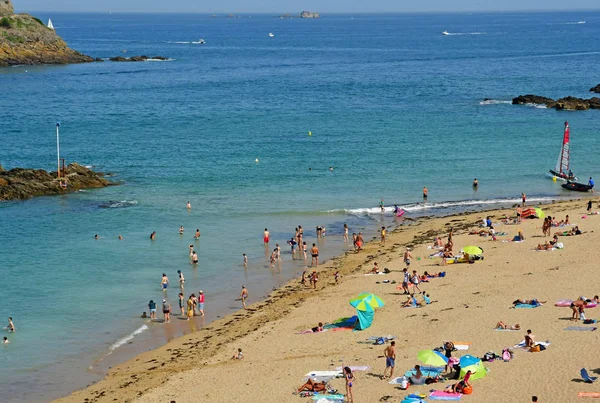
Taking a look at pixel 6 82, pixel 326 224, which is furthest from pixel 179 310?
pixel 6 82

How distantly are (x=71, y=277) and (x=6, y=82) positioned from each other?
7466 centimetres

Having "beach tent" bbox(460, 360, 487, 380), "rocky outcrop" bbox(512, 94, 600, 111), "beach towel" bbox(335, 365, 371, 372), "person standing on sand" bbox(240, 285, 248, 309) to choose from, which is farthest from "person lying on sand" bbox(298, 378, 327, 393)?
"rocky outcrop" bbox(512, 94, 600, 111)

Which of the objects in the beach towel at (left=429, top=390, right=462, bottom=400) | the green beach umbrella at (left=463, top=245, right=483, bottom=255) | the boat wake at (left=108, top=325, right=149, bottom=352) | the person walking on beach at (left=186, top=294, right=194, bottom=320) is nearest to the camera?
the beach towel at (left=429, top=390, right=462, bottom=400)

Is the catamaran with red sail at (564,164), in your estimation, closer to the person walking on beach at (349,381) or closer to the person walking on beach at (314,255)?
the person walking on beach at (314,255)

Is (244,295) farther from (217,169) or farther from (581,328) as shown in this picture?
(217,169)

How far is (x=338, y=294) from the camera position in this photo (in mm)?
30156

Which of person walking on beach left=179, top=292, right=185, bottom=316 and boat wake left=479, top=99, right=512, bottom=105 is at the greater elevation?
boat wake left=479, top=99, right=512, bottom=105

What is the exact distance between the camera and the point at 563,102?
77.0m

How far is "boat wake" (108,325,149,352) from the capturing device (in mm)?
26998

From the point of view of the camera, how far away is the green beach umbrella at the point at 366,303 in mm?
25734

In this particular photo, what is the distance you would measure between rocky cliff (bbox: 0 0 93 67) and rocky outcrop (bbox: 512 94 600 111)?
242 ft

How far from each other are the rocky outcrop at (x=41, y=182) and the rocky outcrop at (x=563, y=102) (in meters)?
45.0

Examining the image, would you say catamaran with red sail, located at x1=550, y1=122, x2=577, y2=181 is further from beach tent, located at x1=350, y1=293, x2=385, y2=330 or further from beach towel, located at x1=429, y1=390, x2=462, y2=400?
beach towel, located at x1=429, y1=390, x2=462, y2=400

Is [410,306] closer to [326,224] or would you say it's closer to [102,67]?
[326,224]
